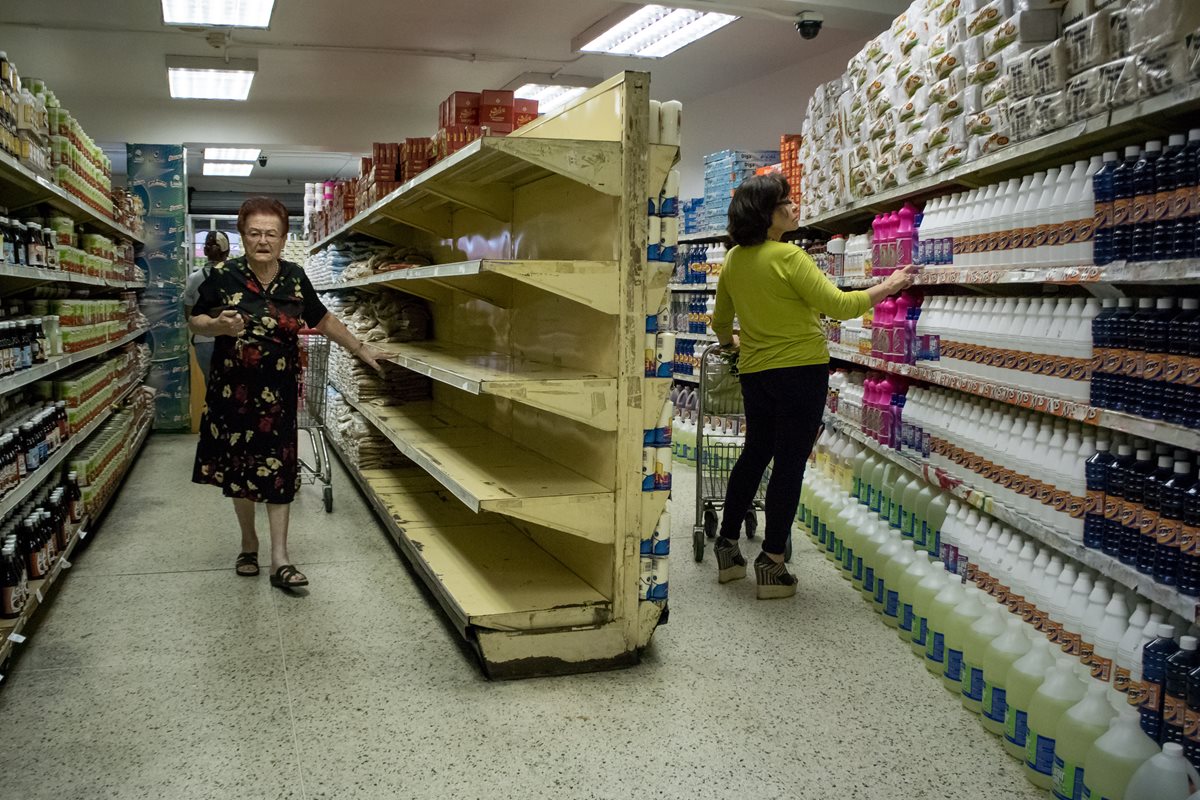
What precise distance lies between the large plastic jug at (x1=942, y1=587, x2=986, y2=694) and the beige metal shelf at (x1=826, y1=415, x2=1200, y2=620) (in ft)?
0.92

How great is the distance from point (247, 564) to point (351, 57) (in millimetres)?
5857

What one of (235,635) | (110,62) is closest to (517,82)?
(110,62)

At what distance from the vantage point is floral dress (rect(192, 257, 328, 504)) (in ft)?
13.8

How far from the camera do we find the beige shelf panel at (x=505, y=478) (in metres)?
3.32

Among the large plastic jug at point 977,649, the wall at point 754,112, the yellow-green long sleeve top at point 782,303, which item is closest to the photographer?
the large plastic jug at point 977,649

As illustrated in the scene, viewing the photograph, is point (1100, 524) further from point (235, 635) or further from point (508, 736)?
point (235, 635)

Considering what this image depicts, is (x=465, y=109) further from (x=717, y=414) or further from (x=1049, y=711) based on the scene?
Result: (x=1049, y=711)

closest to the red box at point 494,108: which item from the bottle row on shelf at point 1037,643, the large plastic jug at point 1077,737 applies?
the bottle row on shelf at point 1037,643

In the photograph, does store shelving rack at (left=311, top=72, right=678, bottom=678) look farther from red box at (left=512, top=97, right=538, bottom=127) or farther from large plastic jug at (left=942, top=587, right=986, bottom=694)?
large plastic jug at (left=942, top=587, right=986, bottom=694)

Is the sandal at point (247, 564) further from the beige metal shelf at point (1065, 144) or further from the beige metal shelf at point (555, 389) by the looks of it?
the beige metal shelf at point (1065, 144)

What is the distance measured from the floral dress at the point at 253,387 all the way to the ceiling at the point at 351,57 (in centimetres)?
340

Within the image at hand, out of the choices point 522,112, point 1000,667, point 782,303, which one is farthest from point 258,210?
point 1000,667

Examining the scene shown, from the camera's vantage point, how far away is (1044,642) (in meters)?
2.85

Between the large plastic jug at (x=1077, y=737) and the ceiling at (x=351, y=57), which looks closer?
the large plastic jug at (x=1077, y=737)
